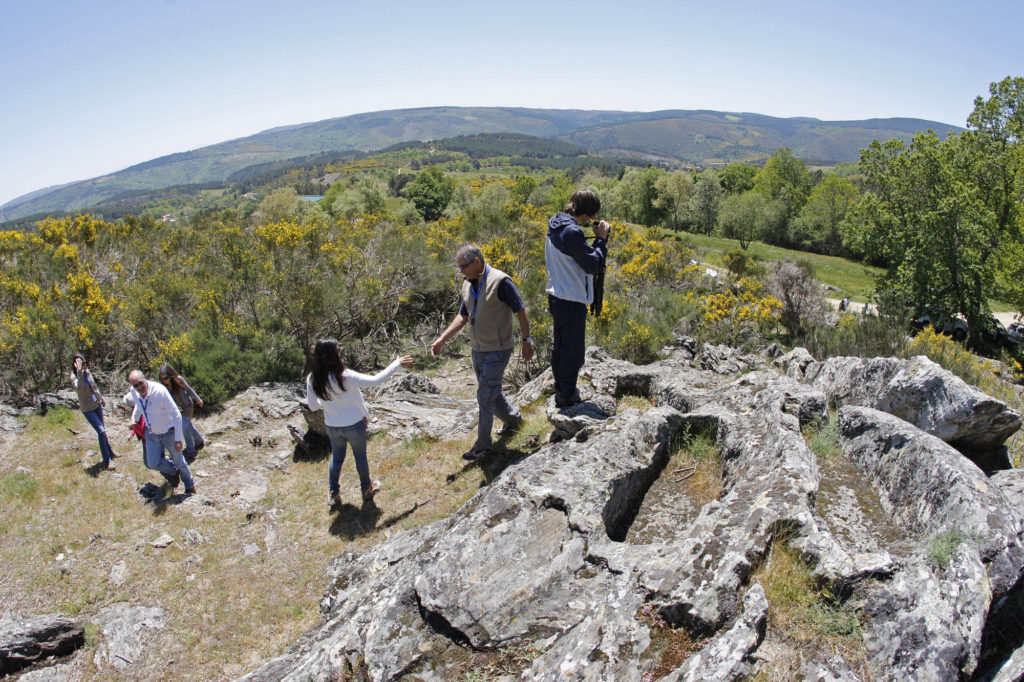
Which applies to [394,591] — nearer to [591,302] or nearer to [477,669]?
[477,669]

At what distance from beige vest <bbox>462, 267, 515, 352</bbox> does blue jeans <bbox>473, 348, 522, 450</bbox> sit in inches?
3.8

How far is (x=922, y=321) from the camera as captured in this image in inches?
904

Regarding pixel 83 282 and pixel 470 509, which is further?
pixel 83 282

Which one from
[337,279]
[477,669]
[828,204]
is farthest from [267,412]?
[828,204]

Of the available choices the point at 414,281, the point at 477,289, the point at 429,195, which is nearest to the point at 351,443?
the point at 477,289

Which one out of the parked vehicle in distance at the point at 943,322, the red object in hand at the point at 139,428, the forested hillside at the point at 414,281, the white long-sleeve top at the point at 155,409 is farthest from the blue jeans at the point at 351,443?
the parked vehicle in distance at the point at 943,322

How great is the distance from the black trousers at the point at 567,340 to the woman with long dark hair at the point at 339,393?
1.70m

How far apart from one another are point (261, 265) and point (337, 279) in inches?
76.8

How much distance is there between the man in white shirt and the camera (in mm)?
7488

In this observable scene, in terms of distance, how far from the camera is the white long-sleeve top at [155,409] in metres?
7.50

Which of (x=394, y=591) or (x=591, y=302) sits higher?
(x=591, y=302)

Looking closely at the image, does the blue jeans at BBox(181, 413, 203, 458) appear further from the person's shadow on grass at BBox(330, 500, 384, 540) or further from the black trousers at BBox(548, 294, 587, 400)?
the black trousers at BBox(548, 294, 587, 400)

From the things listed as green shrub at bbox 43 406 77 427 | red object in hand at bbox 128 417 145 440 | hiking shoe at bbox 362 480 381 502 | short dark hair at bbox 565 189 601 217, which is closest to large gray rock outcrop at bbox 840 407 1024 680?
short dark hair at bbox 565 189 601 217

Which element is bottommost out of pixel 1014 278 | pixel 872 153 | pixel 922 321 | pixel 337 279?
pixel 922 321
